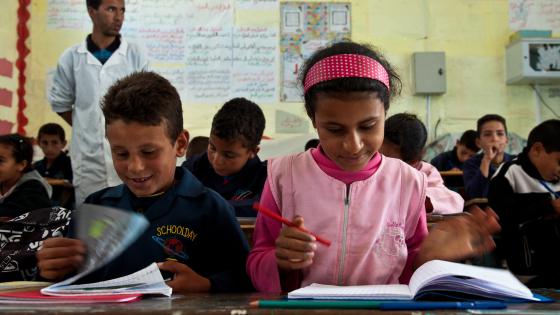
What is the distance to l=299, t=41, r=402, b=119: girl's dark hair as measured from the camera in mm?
1151

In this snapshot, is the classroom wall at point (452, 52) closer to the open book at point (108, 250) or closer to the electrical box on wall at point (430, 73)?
the electrical box on wall at point (430, 73)

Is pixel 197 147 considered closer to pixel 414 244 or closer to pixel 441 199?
pixel 441 199

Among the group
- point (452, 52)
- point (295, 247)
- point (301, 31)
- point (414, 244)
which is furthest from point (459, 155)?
point (295, 247)

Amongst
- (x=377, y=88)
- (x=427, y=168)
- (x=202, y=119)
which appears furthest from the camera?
(x=202, y=119)

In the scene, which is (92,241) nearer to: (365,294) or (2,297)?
(2,297)

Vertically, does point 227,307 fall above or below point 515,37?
below

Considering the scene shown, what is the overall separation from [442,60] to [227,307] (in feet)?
15.9

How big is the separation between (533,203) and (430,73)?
3.09 metres

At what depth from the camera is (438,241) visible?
3.70 feet

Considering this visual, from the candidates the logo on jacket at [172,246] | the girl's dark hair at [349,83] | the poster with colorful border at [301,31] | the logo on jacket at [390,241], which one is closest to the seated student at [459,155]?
the poster with colorful border at [301,31]

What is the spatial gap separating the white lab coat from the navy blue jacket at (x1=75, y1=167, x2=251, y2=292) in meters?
→ 1.73

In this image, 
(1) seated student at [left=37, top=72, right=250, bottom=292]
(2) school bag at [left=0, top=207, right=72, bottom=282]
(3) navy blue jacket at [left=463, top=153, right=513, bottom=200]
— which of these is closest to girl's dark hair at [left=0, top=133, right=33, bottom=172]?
(2) school bag at [left=0, top=207, right=72, bottom=282]

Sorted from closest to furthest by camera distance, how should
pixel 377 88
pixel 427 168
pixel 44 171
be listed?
1. pixel 377 88
2. pixel 427 168
3. pixel 44 171

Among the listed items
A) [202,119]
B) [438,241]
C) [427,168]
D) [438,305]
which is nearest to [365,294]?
[438,305]
